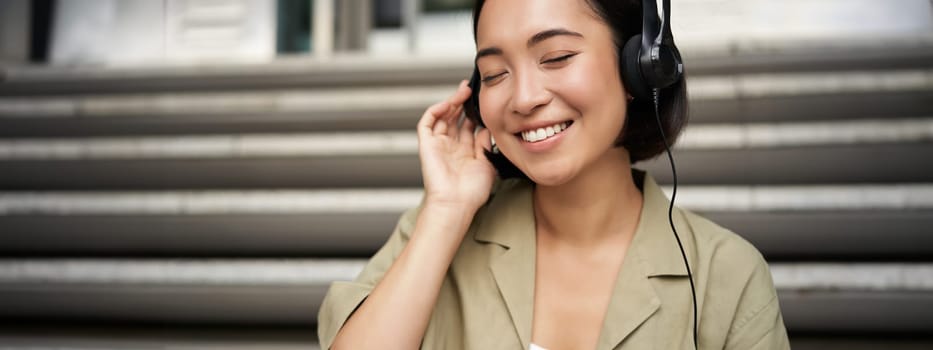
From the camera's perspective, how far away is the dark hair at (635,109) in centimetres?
96

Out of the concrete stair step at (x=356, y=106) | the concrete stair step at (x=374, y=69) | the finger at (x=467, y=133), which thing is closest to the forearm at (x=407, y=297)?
the finger at (x=467, y=133)

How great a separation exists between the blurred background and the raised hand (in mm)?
890

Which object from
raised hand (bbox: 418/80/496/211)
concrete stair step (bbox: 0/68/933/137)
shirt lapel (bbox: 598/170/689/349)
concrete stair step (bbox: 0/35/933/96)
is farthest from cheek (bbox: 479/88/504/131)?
concrete stair step (bbox: 0/35/933/96)

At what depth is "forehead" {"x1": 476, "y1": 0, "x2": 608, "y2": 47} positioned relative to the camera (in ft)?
2.97

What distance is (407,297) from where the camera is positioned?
94cm

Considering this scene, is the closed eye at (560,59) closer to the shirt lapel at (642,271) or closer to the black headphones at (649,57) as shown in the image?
the black headphones at (649,57)

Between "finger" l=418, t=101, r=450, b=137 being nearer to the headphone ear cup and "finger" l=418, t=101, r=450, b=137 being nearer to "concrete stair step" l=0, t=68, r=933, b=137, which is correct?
the headphone ear cup

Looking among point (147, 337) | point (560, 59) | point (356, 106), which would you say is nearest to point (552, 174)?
point (560, 59)

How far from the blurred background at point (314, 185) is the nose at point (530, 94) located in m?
1.15

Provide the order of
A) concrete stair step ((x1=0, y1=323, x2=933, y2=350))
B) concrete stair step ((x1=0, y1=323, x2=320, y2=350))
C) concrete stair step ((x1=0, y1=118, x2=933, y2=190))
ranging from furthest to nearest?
concrete stair step ((x1=0, y1=118, x2=933, y2=190)) → concrete stair step ((x1=0, y1=323, x2=320, y2=350)) → concrete stair step ((x1=0, y1=323, x2=933, y2=350))

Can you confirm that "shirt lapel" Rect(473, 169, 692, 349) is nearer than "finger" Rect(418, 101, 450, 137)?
Yes

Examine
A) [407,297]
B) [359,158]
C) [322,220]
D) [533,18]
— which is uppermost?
[533,18]

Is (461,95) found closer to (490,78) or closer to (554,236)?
(490,78)

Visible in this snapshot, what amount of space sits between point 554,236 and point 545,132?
0.26m
